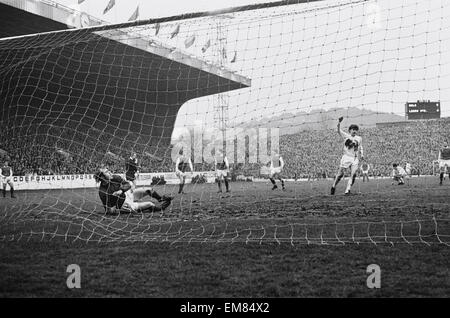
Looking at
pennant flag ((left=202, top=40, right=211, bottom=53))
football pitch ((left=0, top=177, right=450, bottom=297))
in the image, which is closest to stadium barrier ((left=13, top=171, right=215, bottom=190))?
pennant flag ((left=202, top=40, right=211, bottom=53))

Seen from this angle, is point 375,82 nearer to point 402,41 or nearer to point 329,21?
point 402,41

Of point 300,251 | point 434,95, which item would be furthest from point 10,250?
point 434,95

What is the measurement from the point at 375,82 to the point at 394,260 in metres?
3.30

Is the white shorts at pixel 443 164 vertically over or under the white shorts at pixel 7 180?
over

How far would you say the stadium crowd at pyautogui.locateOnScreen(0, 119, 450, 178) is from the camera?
19.3 meters

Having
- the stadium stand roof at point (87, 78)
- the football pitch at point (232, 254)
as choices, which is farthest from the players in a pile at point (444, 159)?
the football pitch at point (232, 254)

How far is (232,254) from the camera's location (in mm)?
4988

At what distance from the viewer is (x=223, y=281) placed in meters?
3.91

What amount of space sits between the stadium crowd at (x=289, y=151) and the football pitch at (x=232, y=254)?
9850mm

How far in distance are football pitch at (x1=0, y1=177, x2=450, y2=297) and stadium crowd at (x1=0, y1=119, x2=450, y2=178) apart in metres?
9.85

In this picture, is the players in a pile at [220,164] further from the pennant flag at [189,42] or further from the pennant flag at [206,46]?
the pennant flag at [189,42]

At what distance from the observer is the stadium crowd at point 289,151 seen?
19.3 metres

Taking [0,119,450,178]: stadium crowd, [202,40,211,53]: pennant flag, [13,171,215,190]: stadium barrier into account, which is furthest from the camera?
[13,171,215,190]: stadium barrier

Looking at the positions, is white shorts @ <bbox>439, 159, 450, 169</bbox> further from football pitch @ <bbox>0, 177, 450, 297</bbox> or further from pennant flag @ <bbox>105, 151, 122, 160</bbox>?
pennant flag @ <bbox>105, 151, 122, 160</bbox>
